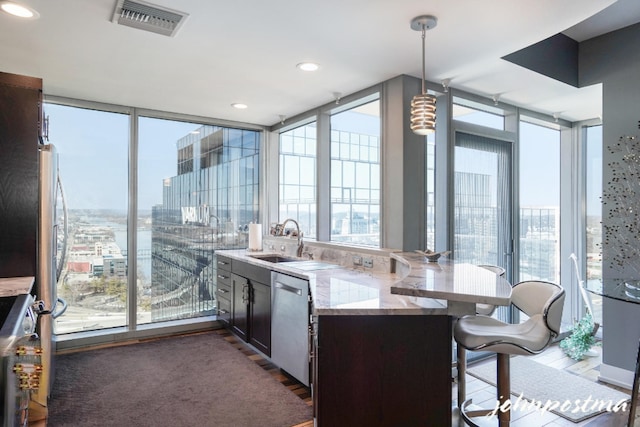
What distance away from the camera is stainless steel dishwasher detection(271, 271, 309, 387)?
2880mm

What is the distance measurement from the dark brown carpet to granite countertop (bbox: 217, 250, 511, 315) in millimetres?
954

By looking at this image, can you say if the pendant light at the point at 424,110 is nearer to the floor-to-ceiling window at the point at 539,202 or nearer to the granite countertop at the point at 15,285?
the granite countertop at the point at 15,285

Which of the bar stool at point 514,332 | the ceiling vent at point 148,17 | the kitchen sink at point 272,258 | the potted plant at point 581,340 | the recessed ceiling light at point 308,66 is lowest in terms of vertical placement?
the potted plant at point 581,340

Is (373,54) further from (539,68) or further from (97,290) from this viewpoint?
(97,290)

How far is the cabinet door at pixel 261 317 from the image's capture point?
11.2 ft

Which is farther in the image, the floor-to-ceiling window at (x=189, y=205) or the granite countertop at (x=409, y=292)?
the floor-to-ceiling window at (x=189, y=205)

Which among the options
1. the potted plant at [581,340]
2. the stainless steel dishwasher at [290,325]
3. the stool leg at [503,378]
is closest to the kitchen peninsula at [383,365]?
the stool leg at [503,378]

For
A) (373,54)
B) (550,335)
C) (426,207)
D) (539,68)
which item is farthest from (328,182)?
(550,335)

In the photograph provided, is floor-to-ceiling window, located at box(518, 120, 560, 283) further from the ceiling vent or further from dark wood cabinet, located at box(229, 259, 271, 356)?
the ceiling vent

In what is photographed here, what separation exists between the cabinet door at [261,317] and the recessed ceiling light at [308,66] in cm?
184

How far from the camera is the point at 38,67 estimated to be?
3.06 m

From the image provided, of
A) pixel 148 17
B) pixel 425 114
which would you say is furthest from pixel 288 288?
pixel 148 17

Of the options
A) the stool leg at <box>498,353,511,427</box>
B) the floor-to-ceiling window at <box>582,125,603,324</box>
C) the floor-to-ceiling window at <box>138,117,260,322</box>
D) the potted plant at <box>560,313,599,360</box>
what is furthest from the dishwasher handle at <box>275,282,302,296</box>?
the floor-to-ceiling window at <box>582,125,603,324</box>

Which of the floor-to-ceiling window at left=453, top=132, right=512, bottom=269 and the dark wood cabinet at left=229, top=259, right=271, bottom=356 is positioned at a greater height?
the floor-to-ceiling window at left=453, top=132, right=512, bottom=269
